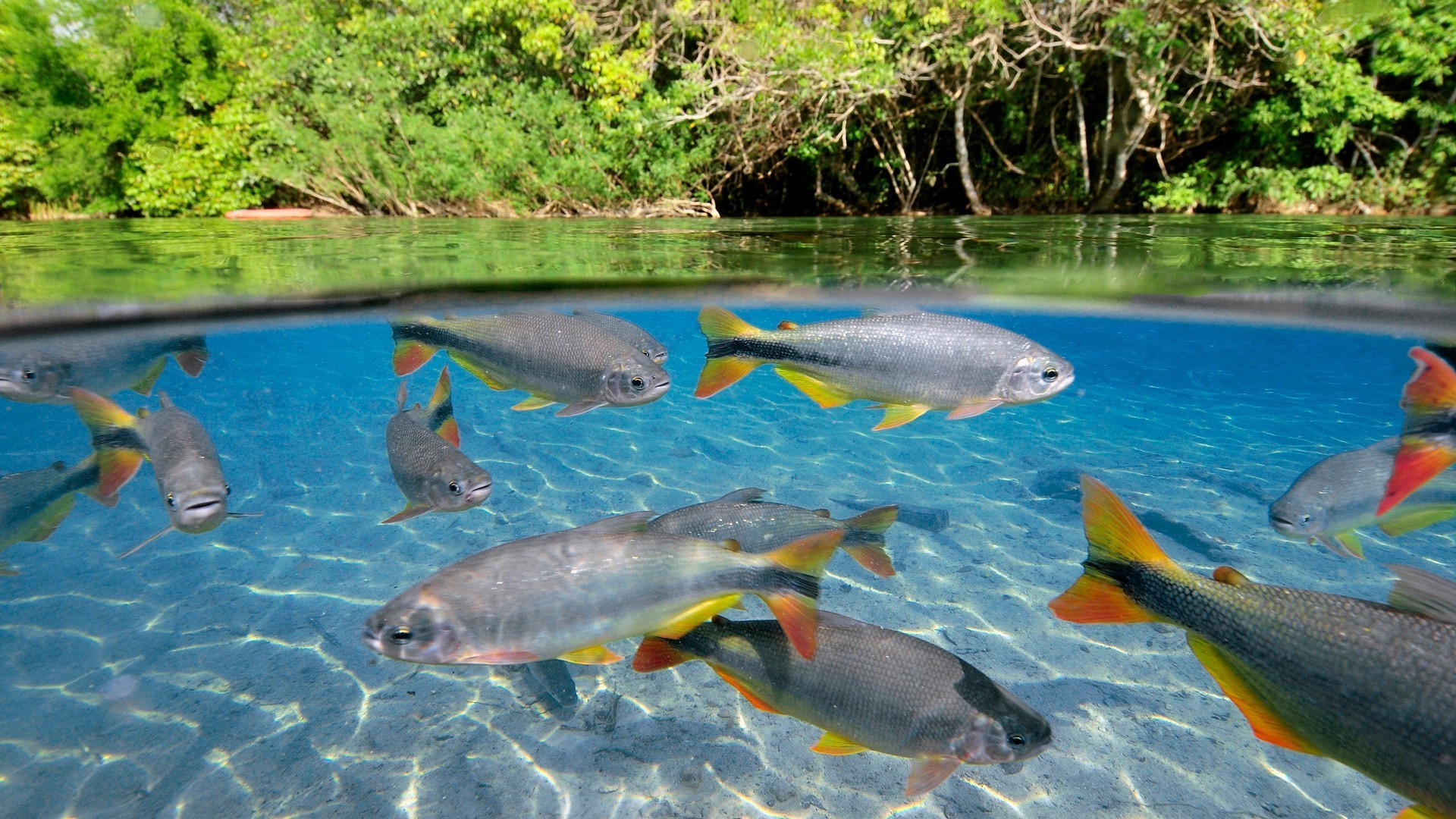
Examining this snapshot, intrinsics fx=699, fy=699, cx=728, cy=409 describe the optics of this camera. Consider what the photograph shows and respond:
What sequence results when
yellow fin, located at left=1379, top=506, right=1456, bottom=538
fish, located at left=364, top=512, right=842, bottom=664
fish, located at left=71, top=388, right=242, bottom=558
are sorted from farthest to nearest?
yellow fin, located at left=1379, top=506, right=1456, bottom=538
fish, located at left=71, top=388, right=242, bottom=558
fish, located at left=364, top=512, right=842, bottom=664

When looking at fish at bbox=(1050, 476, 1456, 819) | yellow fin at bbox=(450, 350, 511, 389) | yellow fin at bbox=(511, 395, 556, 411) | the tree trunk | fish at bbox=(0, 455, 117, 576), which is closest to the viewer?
fish at bbox=(1050, 476, 1456, 819)

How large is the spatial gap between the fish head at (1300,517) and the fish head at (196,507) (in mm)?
6087

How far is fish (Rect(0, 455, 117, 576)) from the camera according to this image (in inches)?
174

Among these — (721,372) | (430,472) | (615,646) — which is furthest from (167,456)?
(615,646)

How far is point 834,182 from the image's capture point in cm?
2200

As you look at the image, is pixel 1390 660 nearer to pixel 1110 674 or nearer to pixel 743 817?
pixel 743 817

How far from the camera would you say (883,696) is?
9.08 ft

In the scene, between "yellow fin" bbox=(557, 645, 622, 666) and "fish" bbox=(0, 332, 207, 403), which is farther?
"fish" bbox=(0, 332, 207, 403)

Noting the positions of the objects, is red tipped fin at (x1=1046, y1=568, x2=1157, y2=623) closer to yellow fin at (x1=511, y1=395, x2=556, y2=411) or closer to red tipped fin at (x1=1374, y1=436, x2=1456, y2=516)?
red tipped fin at (x1=1374, y1=436, x2=1456, y2=516)

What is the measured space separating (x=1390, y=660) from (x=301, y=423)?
15.8m

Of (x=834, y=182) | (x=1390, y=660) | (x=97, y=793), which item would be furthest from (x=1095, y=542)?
(x=834, y=182)

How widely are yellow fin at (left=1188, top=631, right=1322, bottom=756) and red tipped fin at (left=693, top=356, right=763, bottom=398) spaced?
228cm

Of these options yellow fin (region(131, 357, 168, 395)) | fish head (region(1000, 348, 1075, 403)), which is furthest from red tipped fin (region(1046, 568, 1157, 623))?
yellow fin (region(131, 357, 168, 395))

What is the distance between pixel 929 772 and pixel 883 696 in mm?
350
